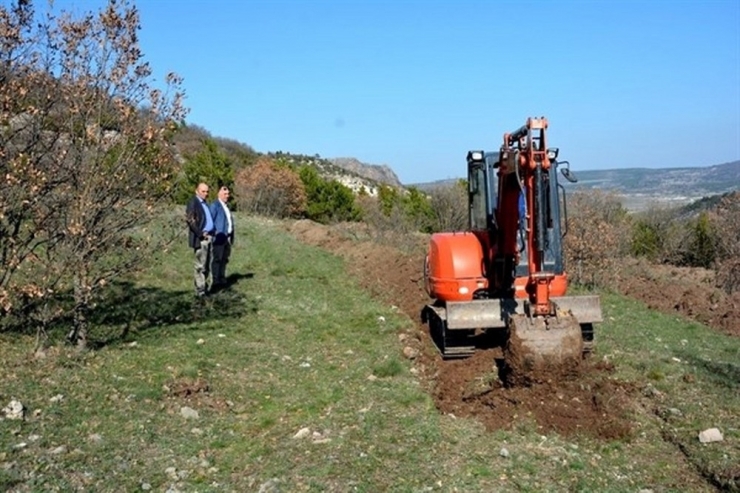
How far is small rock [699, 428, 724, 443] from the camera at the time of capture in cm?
672

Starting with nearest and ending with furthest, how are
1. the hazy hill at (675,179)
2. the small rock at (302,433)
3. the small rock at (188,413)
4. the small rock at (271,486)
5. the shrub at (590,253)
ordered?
the small rock at (271,486) < the small rock at (302,433) < the small rock at (188,413) < the shrub at (590,253) < the hazy hill at (675,179)

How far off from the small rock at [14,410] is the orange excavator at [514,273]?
5175 mm

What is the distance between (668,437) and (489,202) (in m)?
4.51

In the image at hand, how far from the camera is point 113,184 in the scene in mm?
8352

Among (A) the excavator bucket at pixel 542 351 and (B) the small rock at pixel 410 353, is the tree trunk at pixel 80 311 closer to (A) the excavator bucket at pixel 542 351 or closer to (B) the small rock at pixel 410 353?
(B) the small rock at pixel 410 353

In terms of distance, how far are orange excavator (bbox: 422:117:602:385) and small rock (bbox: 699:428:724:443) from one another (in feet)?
5.01

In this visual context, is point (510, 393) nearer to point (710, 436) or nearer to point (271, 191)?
point (710, 436)

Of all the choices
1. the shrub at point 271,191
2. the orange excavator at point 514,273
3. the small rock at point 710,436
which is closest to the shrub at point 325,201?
the shrub at point 271,191

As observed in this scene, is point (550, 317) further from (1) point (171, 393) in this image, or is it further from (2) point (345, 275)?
(2) point (345, 275)

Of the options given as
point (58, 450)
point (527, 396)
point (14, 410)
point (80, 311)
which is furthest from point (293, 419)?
point (80, 311)

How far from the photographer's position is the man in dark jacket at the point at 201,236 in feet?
41.3

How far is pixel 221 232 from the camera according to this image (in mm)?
13438

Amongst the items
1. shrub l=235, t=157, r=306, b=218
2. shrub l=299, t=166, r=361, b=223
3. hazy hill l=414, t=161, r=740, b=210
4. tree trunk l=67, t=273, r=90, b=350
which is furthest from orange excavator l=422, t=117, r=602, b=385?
hazy hill l=414, t=161, r=740, b=210

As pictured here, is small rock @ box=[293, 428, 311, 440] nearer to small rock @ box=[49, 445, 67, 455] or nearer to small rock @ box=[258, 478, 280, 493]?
small rock @ box=[258, 478, 280, 493]
